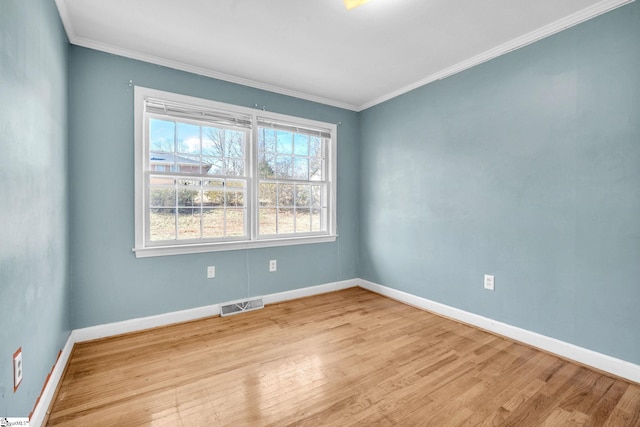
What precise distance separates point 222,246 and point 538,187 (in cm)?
305

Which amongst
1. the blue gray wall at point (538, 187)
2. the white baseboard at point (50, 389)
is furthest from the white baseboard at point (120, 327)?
the blue gray wall at point (538, 187)

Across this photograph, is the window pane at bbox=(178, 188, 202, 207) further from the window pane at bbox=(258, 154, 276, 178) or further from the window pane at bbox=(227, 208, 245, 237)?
the window pane at bbox=(258, 154, 276, 178)

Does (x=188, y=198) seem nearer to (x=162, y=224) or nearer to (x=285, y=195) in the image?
(x=162, y=224)

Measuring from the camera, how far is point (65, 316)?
2277 millimetres

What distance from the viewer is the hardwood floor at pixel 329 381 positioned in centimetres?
164

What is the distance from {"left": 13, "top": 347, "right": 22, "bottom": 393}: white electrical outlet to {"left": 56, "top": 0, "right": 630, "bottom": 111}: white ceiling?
2259 mm

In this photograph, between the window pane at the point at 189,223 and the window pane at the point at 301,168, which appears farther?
the window pane at the point at 301,168

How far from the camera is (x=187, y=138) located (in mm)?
3045

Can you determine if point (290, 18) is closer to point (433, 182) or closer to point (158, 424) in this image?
point (433, 182)

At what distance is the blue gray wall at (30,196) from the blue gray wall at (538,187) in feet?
10.7

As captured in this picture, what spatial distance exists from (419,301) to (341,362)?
1.56 metres

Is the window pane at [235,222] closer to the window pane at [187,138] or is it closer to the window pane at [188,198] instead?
the window pane at [188,198]

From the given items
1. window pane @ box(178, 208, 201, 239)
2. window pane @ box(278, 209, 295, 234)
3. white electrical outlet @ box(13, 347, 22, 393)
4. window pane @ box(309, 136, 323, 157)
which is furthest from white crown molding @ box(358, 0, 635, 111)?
white electrical outlet @ box(13, 347, 22, 393)

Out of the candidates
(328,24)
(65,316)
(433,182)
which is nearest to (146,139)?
(65,316)
